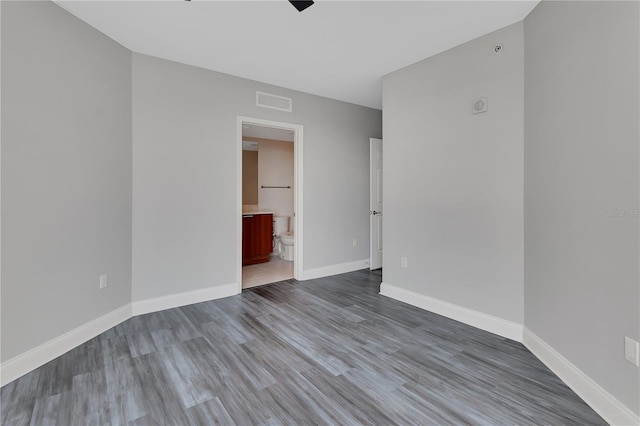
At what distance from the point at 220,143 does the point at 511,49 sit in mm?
2992

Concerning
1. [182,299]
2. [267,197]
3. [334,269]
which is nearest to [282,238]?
[267,197]

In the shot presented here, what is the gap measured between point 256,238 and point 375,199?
2.16 meters

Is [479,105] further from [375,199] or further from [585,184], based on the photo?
[375,199]

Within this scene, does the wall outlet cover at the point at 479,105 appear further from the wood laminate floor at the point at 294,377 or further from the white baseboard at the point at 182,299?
the white baseboard at the point at 182,299

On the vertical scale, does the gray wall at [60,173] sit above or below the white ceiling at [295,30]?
below

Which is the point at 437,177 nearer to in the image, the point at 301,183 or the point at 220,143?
the point at 301,183

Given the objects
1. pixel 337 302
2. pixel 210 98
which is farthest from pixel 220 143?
pixel 337 302

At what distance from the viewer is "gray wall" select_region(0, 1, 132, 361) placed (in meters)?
2.01

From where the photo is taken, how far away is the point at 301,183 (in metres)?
4.26

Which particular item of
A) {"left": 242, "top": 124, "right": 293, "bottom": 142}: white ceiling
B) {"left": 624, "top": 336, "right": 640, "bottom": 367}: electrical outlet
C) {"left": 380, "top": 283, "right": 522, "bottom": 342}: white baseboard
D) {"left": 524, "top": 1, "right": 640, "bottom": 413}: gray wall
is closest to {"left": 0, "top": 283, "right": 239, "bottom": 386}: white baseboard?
{"left": 380, "top": 283, "right": 522, "bottom": 342}: white baseboard

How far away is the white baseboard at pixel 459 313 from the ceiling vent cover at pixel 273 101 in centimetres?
263

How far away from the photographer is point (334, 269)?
4621mm

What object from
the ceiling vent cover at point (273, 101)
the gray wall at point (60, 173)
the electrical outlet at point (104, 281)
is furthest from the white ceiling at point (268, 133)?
the electrical outlet at point (104, 281)

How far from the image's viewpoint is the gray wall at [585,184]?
1.52 metres
